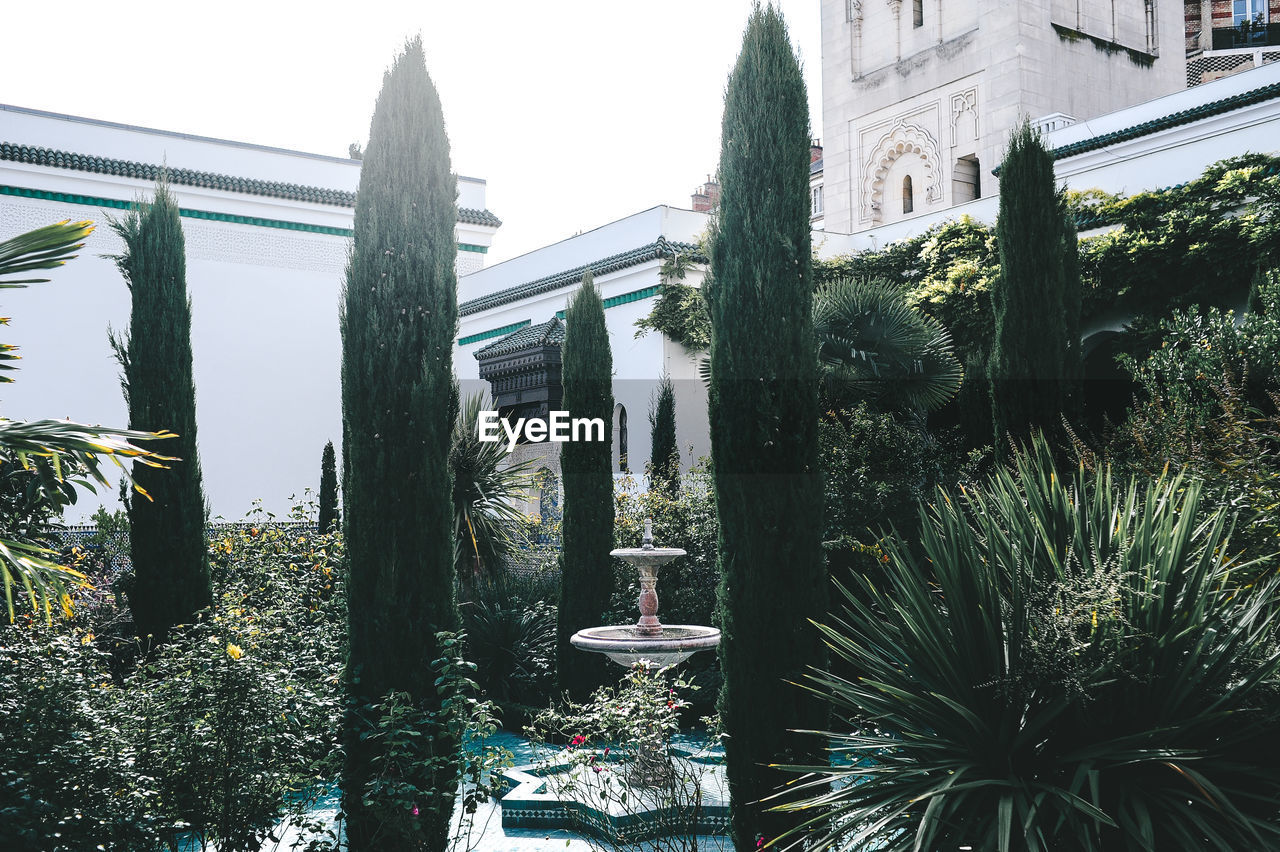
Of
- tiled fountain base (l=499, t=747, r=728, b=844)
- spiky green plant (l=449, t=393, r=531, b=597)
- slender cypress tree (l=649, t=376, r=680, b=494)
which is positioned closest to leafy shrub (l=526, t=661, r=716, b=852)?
tiled fountain base (l=499, t=747, r=728, b=844)

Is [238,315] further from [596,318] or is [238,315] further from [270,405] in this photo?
[596,318]

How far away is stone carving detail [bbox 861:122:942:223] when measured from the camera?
2153 cm

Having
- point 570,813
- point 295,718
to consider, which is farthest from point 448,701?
point 570,813

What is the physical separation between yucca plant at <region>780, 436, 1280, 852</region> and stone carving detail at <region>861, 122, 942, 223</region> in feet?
61.6

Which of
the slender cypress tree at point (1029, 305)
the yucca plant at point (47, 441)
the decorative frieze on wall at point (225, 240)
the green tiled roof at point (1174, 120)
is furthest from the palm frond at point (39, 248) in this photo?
the decorative frieze on wall at point (225, 240)

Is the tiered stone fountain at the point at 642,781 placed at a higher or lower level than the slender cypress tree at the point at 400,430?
lower

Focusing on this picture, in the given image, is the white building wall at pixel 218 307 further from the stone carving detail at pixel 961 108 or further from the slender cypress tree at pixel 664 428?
the stone carving detail at pixel 961 108

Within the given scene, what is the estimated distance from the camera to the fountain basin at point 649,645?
23.8 feet

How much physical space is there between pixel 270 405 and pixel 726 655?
15546mm

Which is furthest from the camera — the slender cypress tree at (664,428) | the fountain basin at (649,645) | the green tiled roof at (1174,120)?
the slender cypress tree at (664,428)

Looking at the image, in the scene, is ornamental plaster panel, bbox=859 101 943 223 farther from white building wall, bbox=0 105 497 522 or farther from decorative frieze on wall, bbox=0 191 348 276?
decorative frieze on wall, bbox=0 191 348 276

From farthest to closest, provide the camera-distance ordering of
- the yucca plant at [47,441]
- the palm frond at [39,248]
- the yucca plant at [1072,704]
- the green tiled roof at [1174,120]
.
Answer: the green tiled roof at [1174,120], the palm frond at [39,248], the yucca plant at [47,441], the yucca plant at [1072,704]

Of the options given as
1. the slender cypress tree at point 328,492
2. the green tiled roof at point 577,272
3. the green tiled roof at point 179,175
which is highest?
the green tiled roof at point 179,175

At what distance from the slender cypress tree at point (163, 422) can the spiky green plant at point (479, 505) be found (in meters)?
2.56
